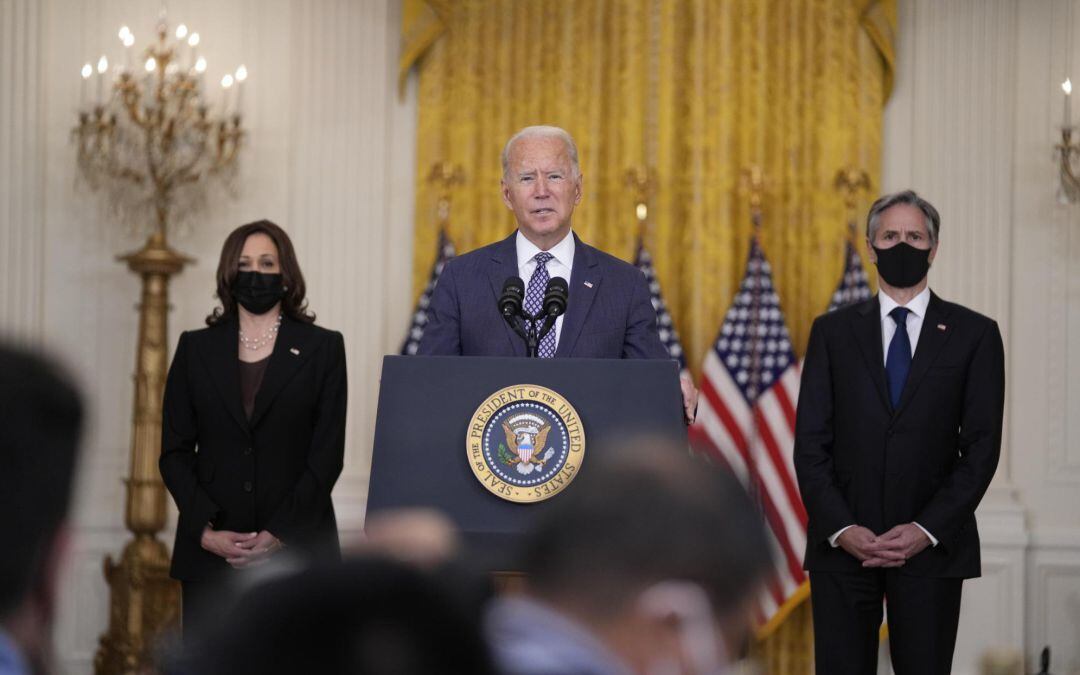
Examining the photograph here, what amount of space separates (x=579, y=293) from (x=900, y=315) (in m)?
1.41

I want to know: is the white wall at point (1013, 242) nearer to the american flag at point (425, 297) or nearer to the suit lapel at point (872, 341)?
the american flag at point (425, 297)

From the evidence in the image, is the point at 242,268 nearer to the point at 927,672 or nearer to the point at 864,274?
the point at 927,672

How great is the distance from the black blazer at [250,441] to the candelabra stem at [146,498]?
92.2 inches

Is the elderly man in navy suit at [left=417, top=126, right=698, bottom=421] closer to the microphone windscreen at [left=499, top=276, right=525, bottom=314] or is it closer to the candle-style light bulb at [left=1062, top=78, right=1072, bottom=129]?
the microphone windscreen at [left=499, top=276, right=525, bottom=314]

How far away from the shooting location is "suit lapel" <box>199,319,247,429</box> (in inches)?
194

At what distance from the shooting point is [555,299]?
3.67m

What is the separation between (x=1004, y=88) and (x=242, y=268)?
4.78m

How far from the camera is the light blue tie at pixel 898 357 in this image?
4.81 m

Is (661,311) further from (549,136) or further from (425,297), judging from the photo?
(549,136)

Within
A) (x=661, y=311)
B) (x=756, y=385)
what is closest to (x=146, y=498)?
(x=661, y=311)

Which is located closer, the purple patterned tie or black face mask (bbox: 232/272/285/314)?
the purple patterned tie

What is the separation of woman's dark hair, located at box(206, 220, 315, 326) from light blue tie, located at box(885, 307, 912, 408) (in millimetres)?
2059

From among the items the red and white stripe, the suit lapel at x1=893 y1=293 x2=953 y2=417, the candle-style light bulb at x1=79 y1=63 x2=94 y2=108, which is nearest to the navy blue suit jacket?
the suit lapel at x1=893 y1=293 x2=953 y2=417

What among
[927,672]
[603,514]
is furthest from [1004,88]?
[603,514]
